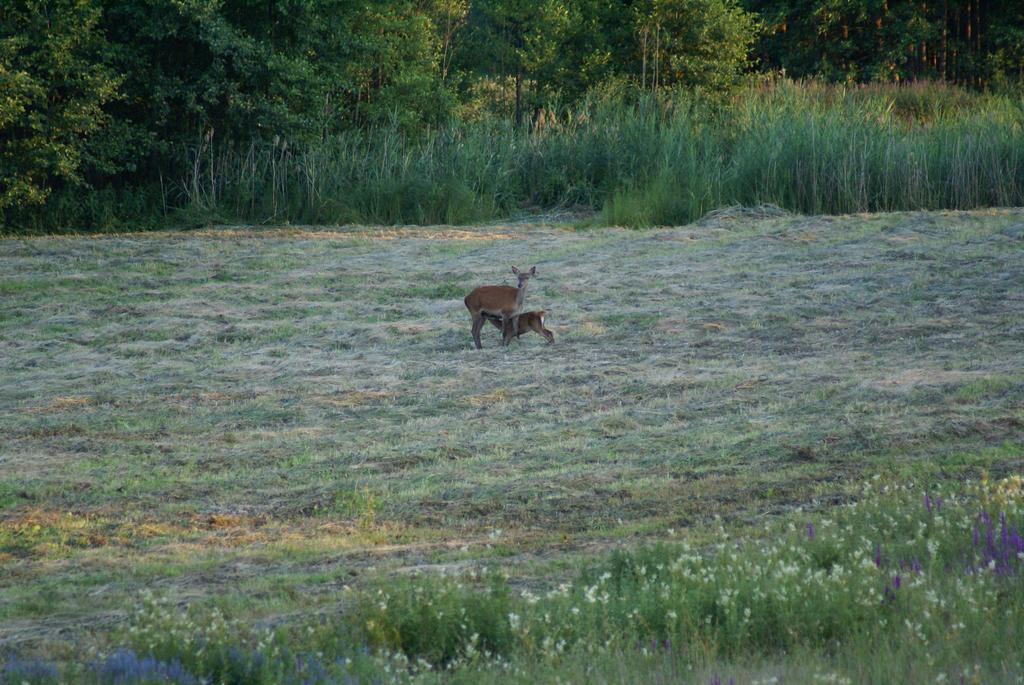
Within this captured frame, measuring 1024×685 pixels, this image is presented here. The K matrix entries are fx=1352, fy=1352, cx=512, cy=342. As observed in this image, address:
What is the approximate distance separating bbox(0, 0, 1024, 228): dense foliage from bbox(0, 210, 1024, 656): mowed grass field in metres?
4.73

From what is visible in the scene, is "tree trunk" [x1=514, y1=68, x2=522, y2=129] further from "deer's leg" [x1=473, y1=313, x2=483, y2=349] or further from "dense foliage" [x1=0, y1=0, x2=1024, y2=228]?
"deer's leg" [x1=473, y1=313, x2=483, y2=349]

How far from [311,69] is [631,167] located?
21.1 ft

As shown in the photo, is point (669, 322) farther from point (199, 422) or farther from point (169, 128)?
point (169, 128)

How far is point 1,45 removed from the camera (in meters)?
22.0

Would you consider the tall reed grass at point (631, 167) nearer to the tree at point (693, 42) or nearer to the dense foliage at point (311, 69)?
the dense foliage at point (311, 69)

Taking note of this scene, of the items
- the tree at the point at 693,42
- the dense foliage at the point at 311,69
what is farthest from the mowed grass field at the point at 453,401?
the tree at the point at 693,42

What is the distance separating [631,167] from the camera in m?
25.1

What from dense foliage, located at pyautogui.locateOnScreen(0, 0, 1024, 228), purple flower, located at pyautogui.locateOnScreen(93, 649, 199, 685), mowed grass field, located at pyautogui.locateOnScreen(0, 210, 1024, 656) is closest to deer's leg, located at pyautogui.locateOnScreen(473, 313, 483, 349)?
mowed grass field, located at pyautogui.locateOnScreen(0, 210, 1024, 656)

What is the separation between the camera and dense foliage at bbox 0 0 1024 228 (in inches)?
925

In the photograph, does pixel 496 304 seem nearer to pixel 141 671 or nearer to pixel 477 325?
pixel 477 325

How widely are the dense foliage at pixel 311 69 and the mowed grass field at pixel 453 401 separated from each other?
15.5 feet

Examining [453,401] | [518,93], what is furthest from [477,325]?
Result: [518,93]

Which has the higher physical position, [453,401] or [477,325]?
[477,325]

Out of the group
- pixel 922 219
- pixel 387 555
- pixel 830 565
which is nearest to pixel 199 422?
pixel 387 555
